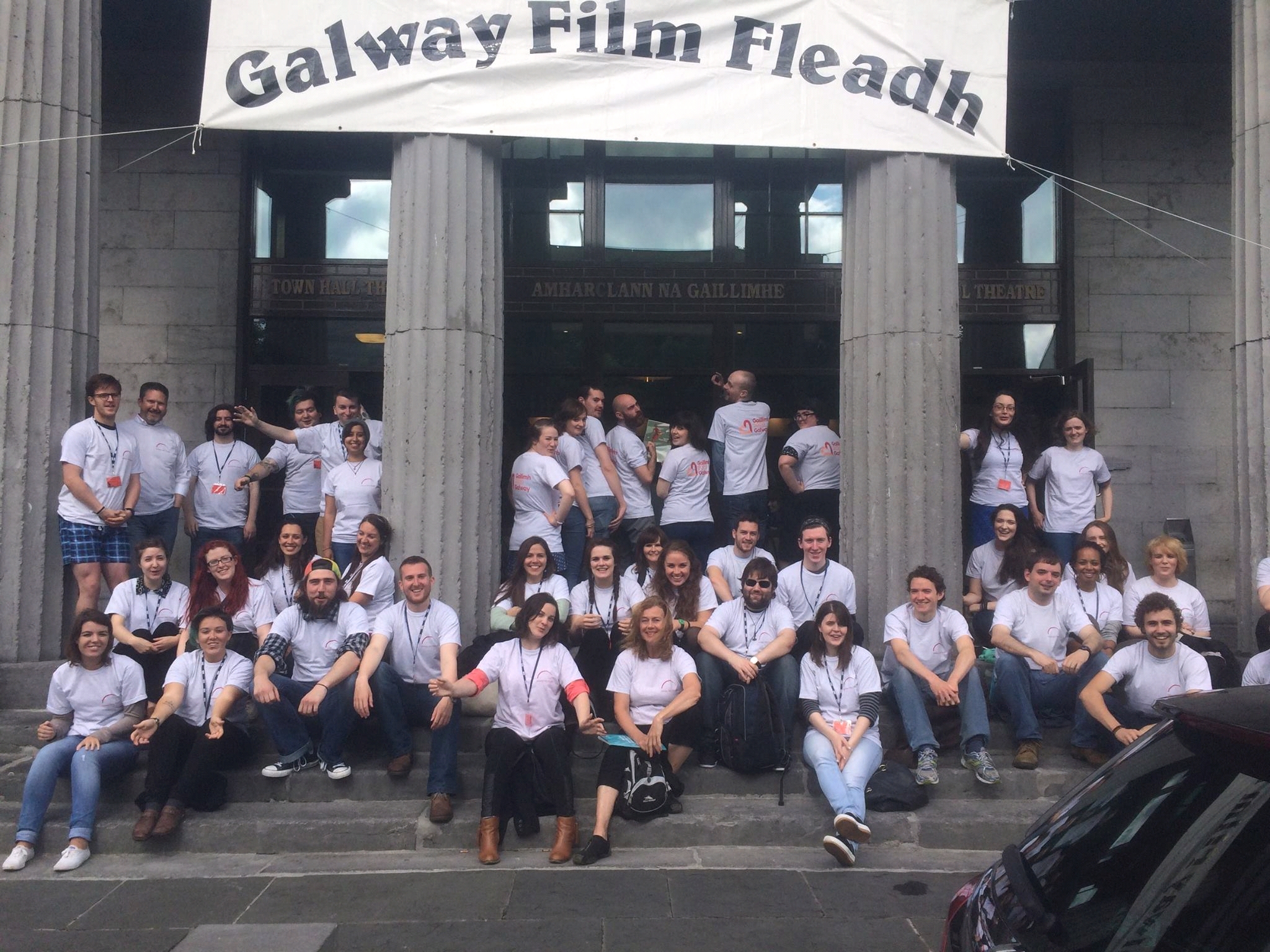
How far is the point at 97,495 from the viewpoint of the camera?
8.05 m

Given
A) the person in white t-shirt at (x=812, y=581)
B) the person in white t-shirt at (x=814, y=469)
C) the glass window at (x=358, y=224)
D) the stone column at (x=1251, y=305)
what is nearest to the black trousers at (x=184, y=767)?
the person in white t-shirt at (x=812, y=581)

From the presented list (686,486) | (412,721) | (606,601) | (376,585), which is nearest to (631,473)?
(686,486)

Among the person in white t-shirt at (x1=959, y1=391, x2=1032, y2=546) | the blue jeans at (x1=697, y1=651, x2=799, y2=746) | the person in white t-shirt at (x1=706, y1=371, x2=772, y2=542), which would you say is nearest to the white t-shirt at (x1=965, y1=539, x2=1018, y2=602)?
the person in white t-shirt at (x1=959, y1=391, x2=1032, y2=546)

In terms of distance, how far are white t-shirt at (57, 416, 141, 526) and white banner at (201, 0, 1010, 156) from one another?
2.45 meters

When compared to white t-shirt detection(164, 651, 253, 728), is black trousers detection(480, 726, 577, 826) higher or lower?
lower

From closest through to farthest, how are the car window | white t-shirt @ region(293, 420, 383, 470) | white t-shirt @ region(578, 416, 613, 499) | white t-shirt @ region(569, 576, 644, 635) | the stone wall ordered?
1. the car window
2. white t-shirt @ region(569, 576, 644, 635)
3. white t-shirt @ region(293, 420, 383, 470)
4. white t-shirt @ region(578, 416, 613, 499)
5. the stone wall

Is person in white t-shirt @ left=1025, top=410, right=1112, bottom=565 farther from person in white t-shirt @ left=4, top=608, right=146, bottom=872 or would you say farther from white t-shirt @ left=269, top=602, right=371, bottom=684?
person in white t-shirt @ left=4, top=608, right=146, bottom=872

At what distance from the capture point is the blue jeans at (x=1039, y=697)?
7.07 m

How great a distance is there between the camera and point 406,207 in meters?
8.04

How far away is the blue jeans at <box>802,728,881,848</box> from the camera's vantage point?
20.6ft

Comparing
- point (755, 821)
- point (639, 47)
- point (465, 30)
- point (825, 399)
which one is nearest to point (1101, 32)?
point (825, 399)

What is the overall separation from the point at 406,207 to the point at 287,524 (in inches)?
99.1

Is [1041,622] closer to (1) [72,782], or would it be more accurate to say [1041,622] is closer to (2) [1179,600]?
(2) [1179,600]

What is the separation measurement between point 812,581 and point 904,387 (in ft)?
5.49
